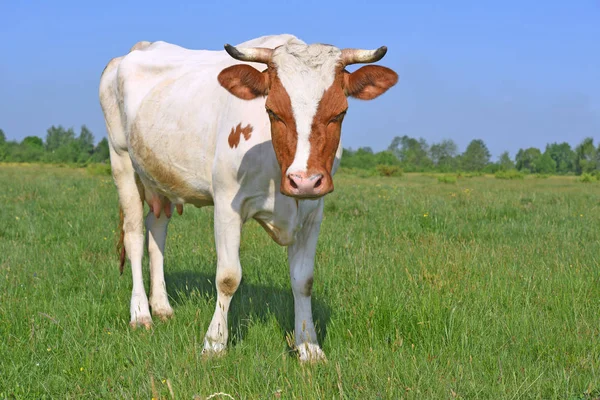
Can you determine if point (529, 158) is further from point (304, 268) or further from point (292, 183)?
point (292, 183)

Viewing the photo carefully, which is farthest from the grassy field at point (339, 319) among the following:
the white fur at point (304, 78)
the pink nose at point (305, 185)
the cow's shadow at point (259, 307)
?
the white fur at point (304, 78)

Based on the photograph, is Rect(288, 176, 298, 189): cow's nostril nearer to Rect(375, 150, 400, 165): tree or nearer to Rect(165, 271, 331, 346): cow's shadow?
Rect(165, 271, 331, 346): cow's shadow

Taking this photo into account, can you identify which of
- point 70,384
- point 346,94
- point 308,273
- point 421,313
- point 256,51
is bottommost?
point 70,384

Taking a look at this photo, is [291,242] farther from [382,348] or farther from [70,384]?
[70,384]

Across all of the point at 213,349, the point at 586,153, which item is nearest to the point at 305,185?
the point at 213,349

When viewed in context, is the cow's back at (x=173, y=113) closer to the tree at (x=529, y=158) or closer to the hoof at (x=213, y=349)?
the hoof at (x=213, y=349)

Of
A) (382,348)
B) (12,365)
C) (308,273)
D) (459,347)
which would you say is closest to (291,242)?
(308,273)

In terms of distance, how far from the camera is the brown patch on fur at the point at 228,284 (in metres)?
4.30

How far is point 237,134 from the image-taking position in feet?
13.7

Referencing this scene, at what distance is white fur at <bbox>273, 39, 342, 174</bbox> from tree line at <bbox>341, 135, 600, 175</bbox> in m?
51.6

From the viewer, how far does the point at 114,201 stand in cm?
1214

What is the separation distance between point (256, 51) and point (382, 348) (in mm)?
2064

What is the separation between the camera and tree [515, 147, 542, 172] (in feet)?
373

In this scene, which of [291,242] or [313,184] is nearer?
[313,184]
